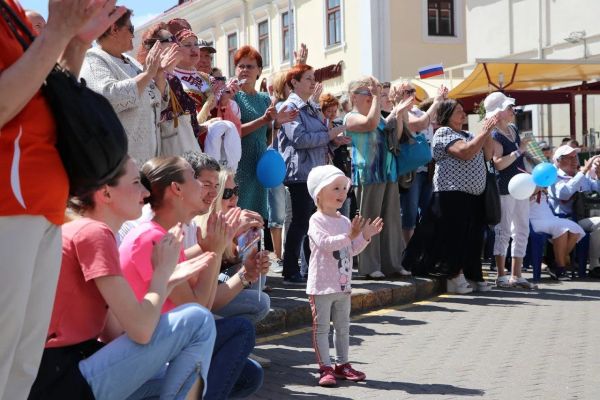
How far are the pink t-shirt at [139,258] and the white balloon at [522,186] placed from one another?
7056 mm

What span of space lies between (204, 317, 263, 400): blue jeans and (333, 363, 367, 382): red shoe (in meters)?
1.80

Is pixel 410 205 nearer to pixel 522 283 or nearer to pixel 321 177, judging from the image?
pixel 522 283

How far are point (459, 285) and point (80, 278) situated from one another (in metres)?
7.35

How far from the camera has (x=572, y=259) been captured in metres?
12.8

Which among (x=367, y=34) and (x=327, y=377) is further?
(x=367, y=34)

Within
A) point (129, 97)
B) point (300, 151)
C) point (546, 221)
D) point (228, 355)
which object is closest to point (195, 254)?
point (228, 355)

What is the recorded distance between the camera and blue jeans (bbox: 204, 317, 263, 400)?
461cm

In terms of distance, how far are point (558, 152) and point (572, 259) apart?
5.44 feet

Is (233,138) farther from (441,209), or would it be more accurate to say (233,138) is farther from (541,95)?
(541,95)

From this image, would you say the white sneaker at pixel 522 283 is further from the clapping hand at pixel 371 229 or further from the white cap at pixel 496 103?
the clapping hand at pixel 371 229

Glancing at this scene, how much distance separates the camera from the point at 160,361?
411cm

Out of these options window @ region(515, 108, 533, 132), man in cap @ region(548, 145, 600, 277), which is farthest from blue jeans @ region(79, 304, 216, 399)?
window @ region(515, 108, 533, 132)

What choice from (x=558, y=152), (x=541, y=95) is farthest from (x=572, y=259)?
(x=541, y=95)

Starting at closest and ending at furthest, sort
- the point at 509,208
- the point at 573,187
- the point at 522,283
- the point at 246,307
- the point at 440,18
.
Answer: the point at 246,307, the point at 522,283, the point at 509,208, the point at 573,187, the point at 440,18
